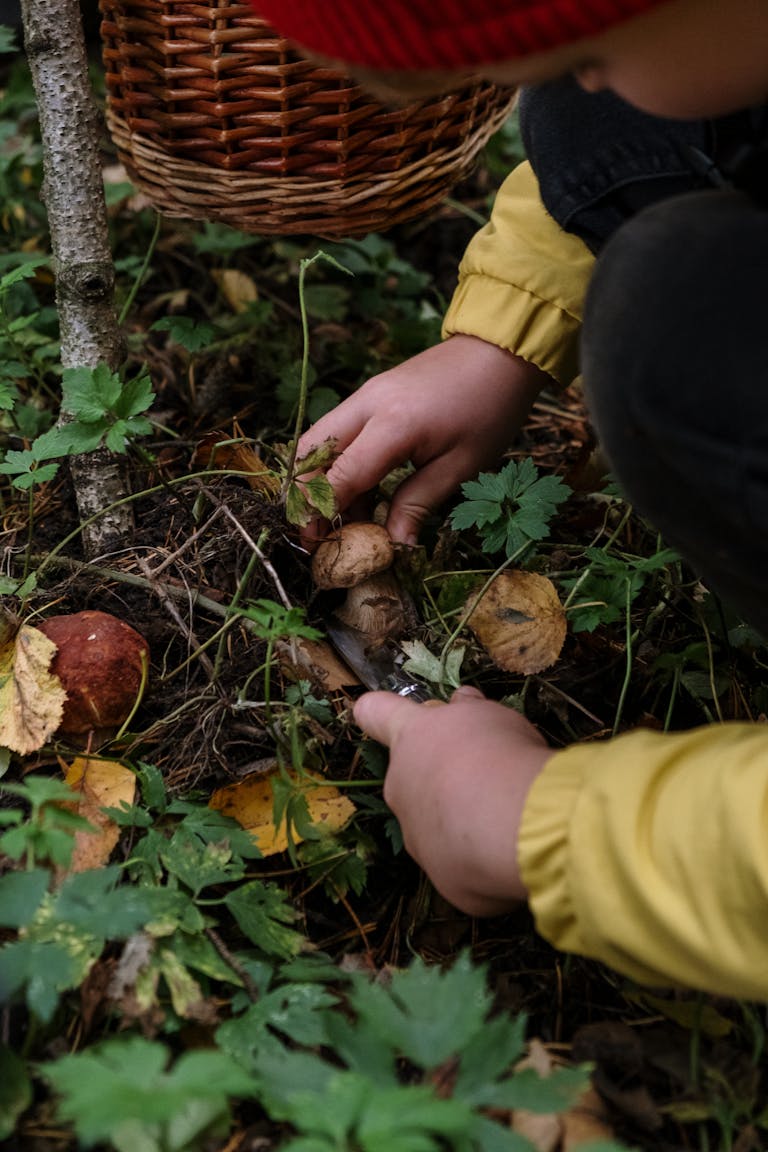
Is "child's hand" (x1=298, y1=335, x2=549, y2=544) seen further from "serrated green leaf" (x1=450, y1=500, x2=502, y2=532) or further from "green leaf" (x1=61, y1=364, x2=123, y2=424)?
"green leaf" (x1=61, y1=364, x2=123, y2=424)

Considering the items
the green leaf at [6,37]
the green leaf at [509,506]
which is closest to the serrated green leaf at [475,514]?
the green leaf at [509,506]

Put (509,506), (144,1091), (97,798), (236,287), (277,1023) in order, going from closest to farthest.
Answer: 1. (144,1091)
2. (277,1023)
3. (97,798)
4. (509,506)
5. (236,287)

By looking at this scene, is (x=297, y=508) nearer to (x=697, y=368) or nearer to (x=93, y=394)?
(x=93, y=394)

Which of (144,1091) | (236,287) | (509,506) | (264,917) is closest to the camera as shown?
(144,1091)

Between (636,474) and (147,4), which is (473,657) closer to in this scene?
(636,474)

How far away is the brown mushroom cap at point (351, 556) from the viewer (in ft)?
4.99

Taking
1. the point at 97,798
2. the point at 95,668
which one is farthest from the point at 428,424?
the point at 97,798

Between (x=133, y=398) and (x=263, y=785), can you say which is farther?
(x=133, y=398)

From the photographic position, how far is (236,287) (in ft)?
7.92

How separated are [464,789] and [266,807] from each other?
365mm

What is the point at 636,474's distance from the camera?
1190 millimetres

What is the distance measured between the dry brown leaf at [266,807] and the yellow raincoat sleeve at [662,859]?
1.19ft

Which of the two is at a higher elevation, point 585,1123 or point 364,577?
point 364,577

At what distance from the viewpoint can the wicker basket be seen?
1.63 metres
